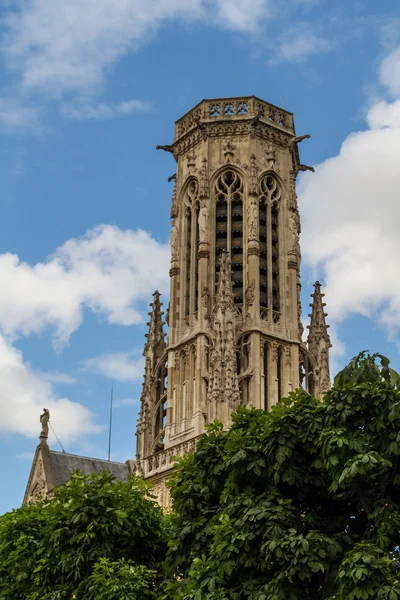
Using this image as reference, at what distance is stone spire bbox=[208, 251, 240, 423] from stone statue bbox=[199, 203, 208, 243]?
77.7 inches

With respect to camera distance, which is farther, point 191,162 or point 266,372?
point 191,162

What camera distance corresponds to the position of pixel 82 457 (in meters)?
55.6

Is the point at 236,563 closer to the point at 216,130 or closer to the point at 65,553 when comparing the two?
the point at 65,553

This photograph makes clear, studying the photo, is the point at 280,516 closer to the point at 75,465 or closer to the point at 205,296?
the point at 205,296

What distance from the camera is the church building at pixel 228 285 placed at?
49.1 meters

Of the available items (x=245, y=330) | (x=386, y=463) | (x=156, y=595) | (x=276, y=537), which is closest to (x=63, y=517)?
(x=156, y=595)

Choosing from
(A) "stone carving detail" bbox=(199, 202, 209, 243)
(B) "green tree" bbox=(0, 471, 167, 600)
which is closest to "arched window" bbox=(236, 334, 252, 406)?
(A) "stone carving detail" bbox=(199, 202, 209, 243)

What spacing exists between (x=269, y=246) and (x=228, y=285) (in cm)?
415

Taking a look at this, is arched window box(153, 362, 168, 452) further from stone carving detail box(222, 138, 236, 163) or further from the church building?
stone carving detail box(222, 138, 236, 163)

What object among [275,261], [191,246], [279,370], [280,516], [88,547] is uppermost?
[191,246]

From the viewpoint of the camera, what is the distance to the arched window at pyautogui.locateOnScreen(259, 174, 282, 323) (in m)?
51.4

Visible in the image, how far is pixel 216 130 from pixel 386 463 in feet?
119

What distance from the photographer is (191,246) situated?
53.4 m

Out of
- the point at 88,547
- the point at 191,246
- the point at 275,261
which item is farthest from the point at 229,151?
the point at 88,547
